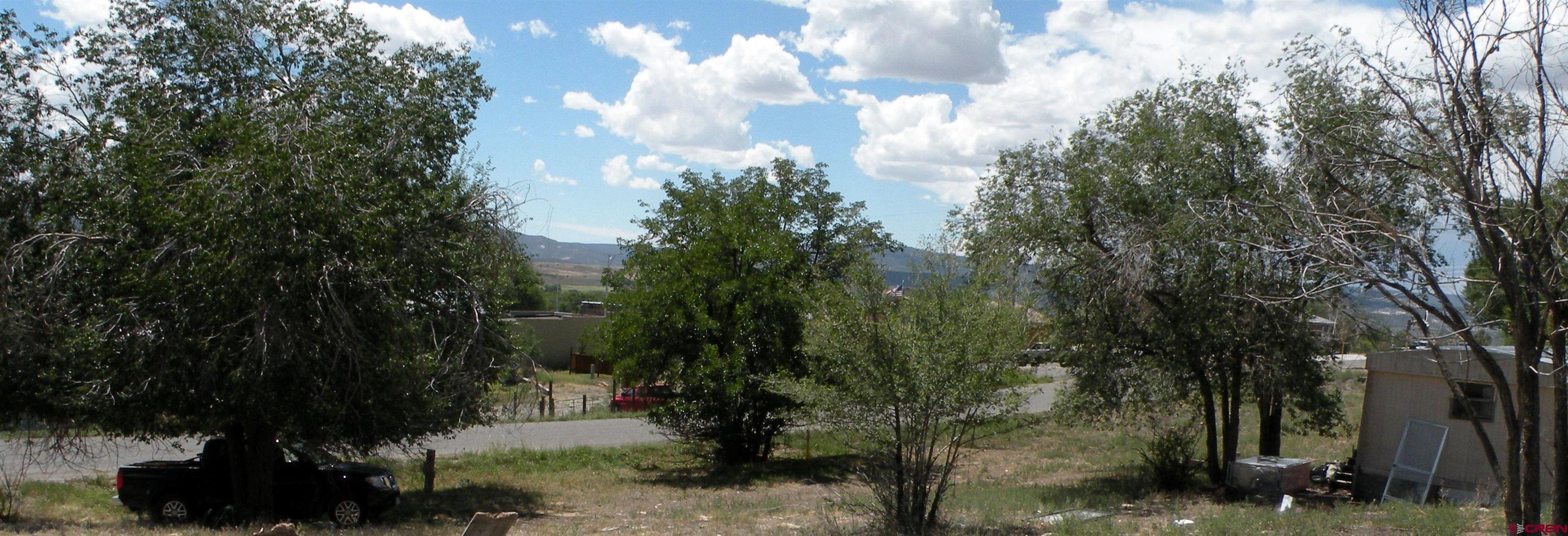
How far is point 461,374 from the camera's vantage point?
1366 centimetres

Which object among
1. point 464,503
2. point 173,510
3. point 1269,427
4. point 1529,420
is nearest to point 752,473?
point 464,503

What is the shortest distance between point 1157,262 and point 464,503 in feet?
38.3

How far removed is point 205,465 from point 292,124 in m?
5.84

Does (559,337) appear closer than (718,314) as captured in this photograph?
No

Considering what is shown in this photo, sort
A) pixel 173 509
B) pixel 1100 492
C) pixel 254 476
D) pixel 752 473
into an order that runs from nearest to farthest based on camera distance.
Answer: pixel 254 476, pixel 173 509, pixel 1100 492, pixel 752 473

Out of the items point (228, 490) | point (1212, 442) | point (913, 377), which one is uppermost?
point (913, 377)

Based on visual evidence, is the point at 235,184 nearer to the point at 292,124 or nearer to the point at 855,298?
the point at 292,124

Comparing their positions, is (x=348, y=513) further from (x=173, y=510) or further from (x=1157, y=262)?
(x=1157, y=262)

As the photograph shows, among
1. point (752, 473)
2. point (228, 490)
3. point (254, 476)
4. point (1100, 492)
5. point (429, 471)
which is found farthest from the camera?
point (752, 473)

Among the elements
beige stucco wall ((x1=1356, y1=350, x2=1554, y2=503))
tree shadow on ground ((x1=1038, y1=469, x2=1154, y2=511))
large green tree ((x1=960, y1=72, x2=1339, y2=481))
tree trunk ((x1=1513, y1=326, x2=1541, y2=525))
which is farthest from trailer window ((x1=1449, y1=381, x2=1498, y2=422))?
tree trunk ((x1=1513, y1=326, x2=1541, y2=525))

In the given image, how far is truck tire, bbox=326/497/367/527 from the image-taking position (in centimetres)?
1505

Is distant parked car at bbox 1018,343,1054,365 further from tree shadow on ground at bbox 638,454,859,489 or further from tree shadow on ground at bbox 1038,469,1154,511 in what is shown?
tree shadow on ground at bbox 638,454,859,489

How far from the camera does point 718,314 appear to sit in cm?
2266

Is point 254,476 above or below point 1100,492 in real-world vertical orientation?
above
